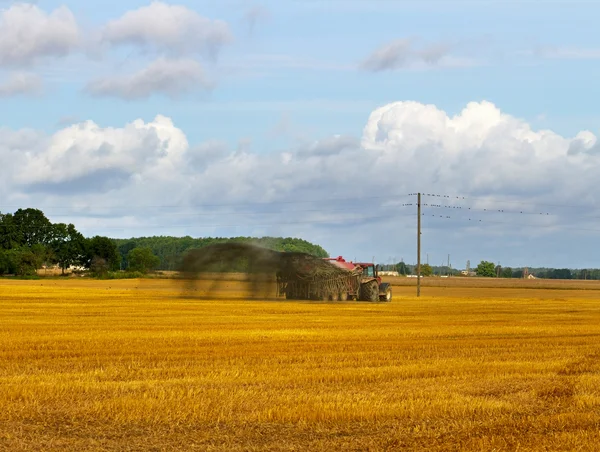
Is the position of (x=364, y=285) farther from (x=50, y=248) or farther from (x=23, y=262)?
(x=50, y=248)

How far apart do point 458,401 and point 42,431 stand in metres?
6.41

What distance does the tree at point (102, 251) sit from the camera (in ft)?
480

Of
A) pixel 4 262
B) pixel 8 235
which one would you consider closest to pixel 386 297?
pixel 4 262

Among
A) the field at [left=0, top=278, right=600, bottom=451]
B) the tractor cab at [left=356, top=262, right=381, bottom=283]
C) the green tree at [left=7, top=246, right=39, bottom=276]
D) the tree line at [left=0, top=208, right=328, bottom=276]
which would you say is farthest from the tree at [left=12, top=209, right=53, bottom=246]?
the field at [left=0, top=278, right=600, bottom=451]

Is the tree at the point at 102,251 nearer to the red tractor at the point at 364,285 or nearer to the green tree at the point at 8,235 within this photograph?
the green tree at the point at 8,235

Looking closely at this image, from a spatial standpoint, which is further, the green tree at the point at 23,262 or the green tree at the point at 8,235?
the green tree at the point at 8,235

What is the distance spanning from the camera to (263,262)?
46.5m

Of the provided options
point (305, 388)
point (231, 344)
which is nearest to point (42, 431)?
point (305, 388)

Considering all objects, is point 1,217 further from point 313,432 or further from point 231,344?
point 313,432

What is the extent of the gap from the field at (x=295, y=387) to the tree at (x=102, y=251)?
117539 millimetres

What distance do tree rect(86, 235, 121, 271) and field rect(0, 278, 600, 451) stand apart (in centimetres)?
11754

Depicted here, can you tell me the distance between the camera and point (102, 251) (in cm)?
14662

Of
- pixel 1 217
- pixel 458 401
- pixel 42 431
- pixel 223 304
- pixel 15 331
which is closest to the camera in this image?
pixel 42 431

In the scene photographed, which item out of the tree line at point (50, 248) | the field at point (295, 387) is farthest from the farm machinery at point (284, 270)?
the tree line at point (50, 248)
